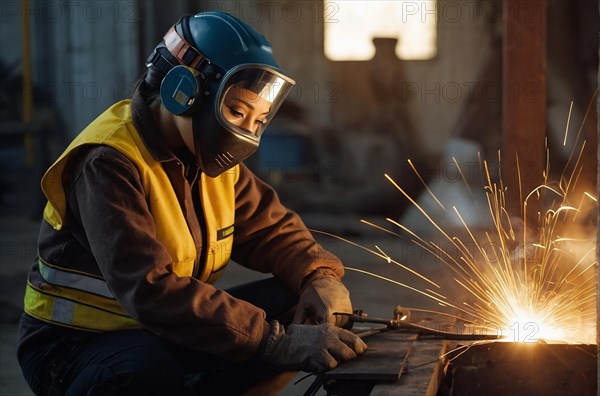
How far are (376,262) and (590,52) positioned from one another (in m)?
2.38

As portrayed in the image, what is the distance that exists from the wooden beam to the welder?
167 centimetres

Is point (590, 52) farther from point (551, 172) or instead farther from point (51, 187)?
point (51, 187)

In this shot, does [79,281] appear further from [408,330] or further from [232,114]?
[408,330]

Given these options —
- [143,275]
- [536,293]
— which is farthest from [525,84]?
[143,275]

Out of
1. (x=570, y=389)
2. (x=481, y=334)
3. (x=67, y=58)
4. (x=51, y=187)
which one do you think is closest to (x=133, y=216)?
(x=51, y=187)

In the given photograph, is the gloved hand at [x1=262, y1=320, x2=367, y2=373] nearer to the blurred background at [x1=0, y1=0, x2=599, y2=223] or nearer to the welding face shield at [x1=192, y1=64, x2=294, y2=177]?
the welding face shield at [x1=192, y1=64, x2=294, y2=177]

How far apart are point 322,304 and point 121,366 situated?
64 cm

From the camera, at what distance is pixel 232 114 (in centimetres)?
264

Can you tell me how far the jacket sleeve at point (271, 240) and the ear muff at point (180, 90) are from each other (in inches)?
20.5

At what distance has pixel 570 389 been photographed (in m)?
2.44

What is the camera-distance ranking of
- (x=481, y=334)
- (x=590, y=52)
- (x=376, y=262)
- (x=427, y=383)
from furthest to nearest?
(x=590, y=52) → (x=376, y=262) → (x=481, y=334) → (x=427, y=383)

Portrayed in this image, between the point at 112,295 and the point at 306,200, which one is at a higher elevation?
the point at 112,295

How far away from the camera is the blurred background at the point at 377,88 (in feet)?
23.6

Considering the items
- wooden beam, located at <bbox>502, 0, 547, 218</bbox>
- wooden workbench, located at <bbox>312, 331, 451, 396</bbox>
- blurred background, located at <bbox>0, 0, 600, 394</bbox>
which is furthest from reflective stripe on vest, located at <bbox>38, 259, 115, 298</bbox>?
blurred background, located at <bbox>0, 0, 600, 394</bbox>
